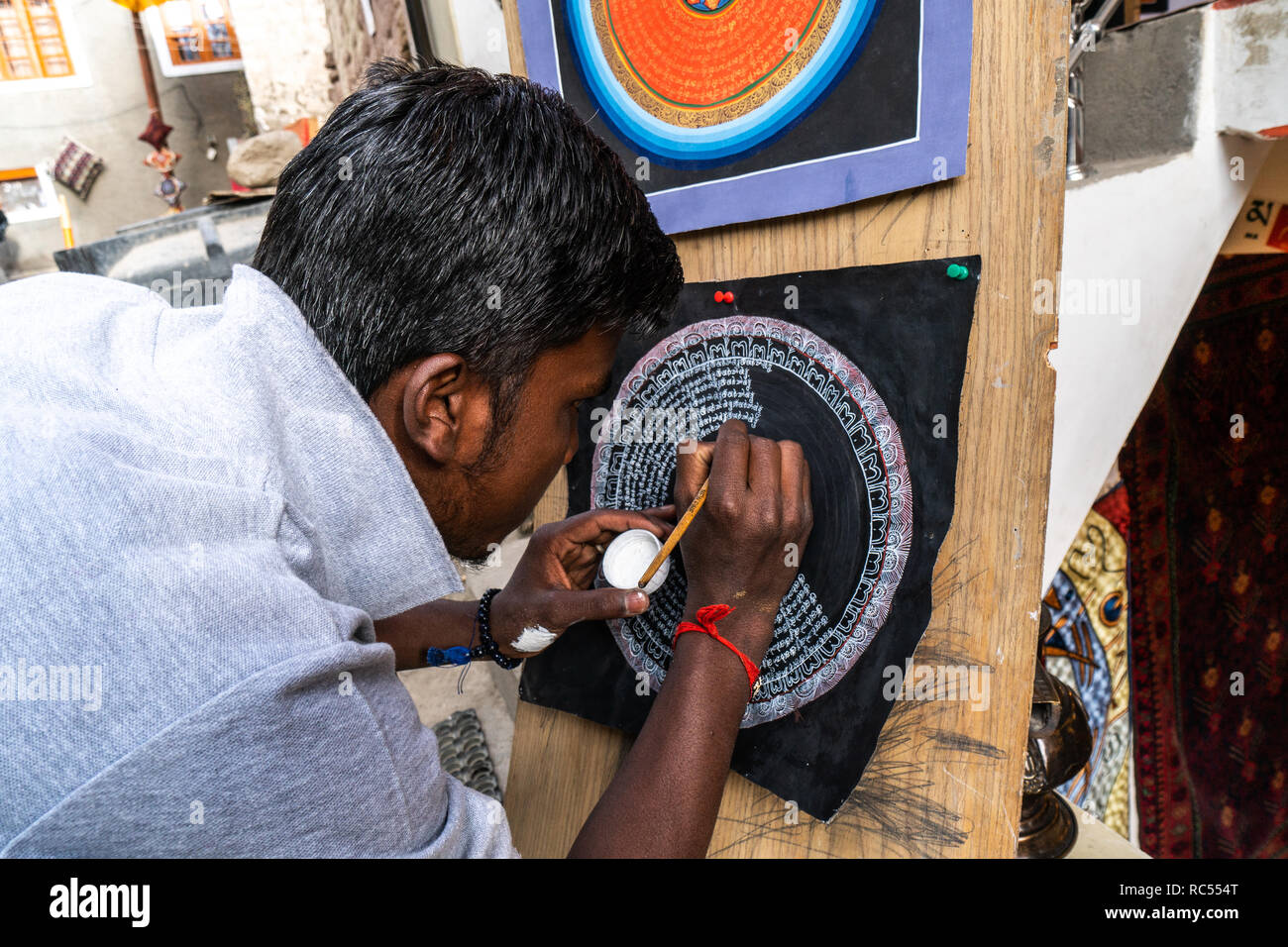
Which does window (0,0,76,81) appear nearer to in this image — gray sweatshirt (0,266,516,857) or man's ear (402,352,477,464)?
gray sweatshirt (0,266,516,857)

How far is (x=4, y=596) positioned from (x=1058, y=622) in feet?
5.71

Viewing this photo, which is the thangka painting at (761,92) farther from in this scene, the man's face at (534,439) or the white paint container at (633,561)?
the white paint container at (633,561)

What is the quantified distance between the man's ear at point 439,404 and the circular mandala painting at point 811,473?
0.38 meters

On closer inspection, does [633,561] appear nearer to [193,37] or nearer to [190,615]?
[190,615]

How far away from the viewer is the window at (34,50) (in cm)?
518

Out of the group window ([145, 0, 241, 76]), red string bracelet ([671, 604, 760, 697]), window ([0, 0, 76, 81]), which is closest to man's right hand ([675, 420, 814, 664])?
red string bracelet ([671, 604, 760, 697])

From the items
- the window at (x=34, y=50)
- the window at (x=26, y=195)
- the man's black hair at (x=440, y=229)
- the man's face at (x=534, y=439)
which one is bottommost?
the man's face at (x=534, y=439)

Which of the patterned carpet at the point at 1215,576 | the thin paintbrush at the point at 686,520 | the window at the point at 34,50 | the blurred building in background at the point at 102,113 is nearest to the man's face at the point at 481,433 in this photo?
the thin paintbrush at the point at 686,520

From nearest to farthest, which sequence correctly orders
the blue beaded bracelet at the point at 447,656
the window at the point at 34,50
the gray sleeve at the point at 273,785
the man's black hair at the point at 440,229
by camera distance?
the gray sleeve at the point at 273,785 → the man's black hair at the point at 440,229 → the blue beaded bracelet at the point at 447,656 → the window at the point at 34,50

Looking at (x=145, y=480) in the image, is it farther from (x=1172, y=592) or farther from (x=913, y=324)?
(x=1172, y=592)

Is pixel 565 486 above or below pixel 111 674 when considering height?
below

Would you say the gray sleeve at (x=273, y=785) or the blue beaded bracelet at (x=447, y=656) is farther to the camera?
the blue beaded bracelet at (x=447, y=656)

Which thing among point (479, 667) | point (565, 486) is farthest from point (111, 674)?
point (479, 667)

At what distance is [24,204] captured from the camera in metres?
5.32
